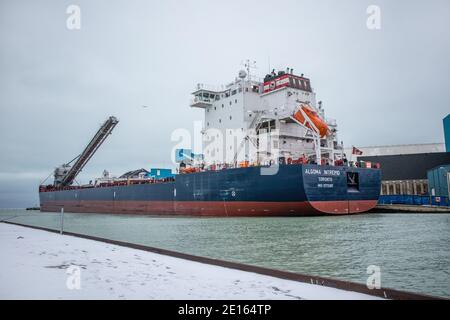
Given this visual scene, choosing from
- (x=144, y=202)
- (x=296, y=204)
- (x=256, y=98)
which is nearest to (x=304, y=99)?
(x=256, y=98)

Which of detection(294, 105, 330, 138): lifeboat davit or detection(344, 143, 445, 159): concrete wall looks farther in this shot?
detection(344, 143, 445, 159): concrete wall

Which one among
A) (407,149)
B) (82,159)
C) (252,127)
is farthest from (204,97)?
(407,149)

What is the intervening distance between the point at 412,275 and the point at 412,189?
41602 mm

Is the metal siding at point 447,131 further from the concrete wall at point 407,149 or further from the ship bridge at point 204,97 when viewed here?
the ship bridge at point 204,97

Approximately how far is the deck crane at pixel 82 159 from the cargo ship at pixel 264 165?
703cm

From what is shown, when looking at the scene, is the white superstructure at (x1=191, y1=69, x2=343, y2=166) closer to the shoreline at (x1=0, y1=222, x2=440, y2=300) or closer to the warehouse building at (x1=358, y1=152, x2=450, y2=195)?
the shoreline at (x1=0, y1=222, x2=440, y2=300)

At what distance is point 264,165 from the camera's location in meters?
18.8

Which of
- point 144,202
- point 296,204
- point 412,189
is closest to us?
point 296,204

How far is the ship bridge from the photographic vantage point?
27.6 metres

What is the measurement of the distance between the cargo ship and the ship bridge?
83mm

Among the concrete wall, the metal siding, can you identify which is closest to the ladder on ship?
the metal siding

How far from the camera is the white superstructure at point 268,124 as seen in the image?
21344 mm
